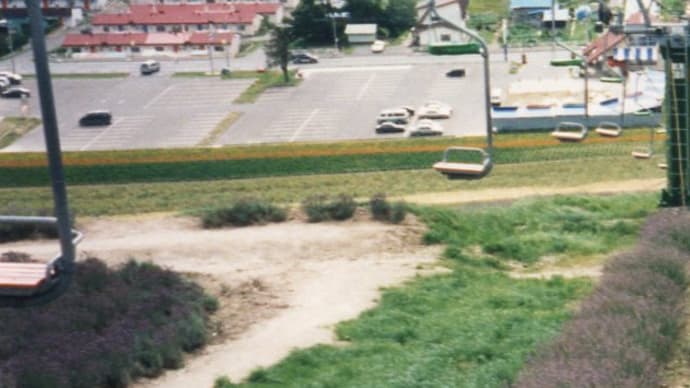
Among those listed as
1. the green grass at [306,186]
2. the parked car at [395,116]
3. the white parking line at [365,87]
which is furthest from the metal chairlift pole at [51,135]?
the white parking line at [365,87]

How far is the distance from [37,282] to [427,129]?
26631 mm

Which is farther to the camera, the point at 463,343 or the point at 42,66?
the point at 463,343

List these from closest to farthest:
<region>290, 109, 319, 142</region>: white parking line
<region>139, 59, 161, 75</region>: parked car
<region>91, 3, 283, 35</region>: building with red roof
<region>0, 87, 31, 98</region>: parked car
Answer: <region>290, 109, 319, 142</region>: white parking line, <region>0, 87, 31, 98</region>: parked car, <region>139, 59, 161, 75</region>: parked car, <region>91, 3, 283, 35</region>: building with red roof

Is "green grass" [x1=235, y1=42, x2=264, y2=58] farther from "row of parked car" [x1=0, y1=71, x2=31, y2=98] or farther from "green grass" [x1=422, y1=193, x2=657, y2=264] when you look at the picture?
"green grass" [x1=422, y1=193, x2=657, y2=264]

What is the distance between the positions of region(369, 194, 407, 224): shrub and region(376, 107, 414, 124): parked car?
16236mm

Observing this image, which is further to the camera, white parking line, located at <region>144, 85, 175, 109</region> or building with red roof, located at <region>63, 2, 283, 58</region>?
building with red roof, located at <region>63, 2, 283, 58</region>

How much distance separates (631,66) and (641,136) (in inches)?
259

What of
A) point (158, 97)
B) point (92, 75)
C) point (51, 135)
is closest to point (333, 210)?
point (51, 135)

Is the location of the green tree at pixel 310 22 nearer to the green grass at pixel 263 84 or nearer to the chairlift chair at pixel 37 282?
the green grass at pixel 263 84

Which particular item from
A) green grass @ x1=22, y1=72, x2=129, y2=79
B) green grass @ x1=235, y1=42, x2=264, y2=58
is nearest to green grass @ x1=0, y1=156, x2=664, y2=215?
green grass @ x1=22, y1=72, x2=129, y2=79

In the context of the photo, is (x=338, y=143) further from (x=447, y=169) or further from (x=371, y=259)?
(x=447, y=169)

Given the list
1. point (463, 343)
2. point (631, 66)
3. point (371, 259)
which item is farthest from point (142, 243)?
point (631, 66)

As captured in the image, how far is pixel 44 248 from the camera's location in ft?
54.1

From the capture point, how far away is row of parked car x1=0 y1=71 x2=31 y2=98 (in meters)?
40.4
